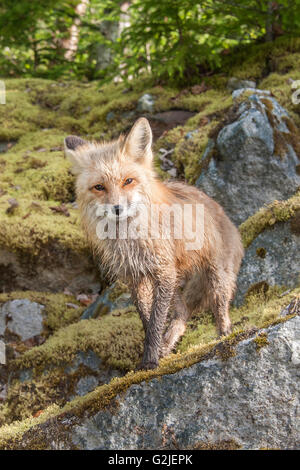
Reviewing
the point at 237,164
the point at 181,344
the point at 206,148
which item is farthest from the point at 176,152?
the point at 181,344

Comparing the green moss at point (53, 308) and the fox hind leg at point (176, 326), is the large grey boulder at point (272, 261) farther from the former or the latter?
the green moss at point (53, 308)

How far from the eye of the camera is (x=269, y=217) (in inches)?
228

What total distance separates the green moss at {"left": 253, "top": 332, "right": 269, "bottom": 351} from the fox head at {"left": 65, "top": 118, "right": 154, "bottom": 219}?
5.11 feet

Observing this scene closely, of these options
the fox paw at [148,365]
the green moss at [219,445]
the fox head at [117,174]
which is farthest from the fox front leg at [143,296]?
the green moss at [219,445]

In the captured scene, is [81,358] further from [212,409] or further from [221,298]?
[212,409]

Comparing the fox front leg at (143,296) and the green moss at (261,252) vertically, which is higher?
the green moss at (261,252)

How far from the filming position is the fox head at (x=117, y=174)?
12.6ft

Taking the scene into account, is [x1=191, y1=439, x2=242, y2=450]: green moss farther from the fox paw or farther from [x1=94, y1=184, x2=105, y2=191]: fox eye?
[x1=94, y1=184, x2=105, y2=191]: fox eye

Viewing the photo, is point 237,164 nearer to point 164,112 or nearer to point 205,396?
point 164,112

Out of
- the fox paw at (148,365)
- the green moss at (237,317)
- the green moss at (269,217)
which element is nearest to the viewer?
the fox paw at (148,365)

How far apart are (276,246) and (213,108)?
4.34 metres

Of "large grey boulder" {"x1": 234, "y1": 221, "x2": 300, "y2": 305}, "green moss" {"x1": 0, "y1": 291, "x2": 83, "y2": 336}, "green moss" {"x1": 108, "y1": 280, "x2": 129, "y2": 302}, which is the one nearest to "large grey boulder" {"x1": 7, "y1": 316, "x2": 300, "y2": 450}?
"large grey boulder" {"x1": 234, "y1": 221, "x2": 300, "y2": 305}

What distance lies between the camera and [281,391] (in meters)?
2.79

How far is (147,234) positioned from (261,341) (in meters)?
1.51
